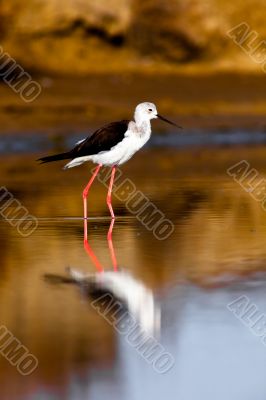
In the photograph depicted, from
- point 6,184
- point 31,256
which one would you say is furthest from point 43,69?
point 31,256

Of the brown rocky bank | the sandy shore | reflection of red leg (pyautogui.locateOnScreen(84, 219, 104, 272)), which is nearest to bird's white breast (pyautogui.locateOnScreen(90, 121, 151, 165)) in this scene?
reflection of red leg (pyautogui.locateOnScreen(84, 219, 104, 272))

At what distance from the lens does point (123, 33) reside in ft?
86.1

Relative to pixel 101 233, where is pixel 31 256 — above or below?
below

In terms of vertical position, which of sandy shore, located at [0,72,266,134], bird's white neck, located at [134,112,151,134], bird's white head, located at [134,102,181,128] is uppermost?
sandy shore, located at [0,72,266,134]

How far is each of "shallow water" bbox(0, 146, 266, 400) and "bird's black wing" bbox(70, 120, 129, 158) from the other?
0.68 m

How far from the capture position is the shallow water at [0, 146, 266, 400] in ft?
23.0

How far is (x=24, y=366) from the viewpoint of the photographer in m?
7.35

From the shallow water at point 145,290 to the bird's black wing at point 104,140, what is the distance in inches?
26.9

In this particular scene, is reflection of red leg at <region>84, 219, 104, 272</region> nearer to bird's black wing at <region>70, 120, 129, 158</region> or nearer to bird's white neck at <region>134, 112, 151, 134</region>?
bird's black wing at <region>70, 120, 129, 158</region>

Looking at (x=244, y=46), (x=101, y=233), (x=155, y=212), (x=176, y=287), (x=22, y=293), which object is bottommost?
(x=22, y=293)

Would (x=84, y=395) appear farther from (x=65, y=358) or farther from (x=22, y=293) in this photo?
(x=22, y=293)

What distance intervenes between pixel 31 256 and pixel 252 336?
11.5 feet

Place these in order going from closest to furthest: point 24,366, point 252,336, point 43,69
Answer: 1. point 24,366
2. point 252,336
3. point 43,69

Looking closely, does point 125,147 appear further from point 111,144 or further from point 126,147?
point 111,144
